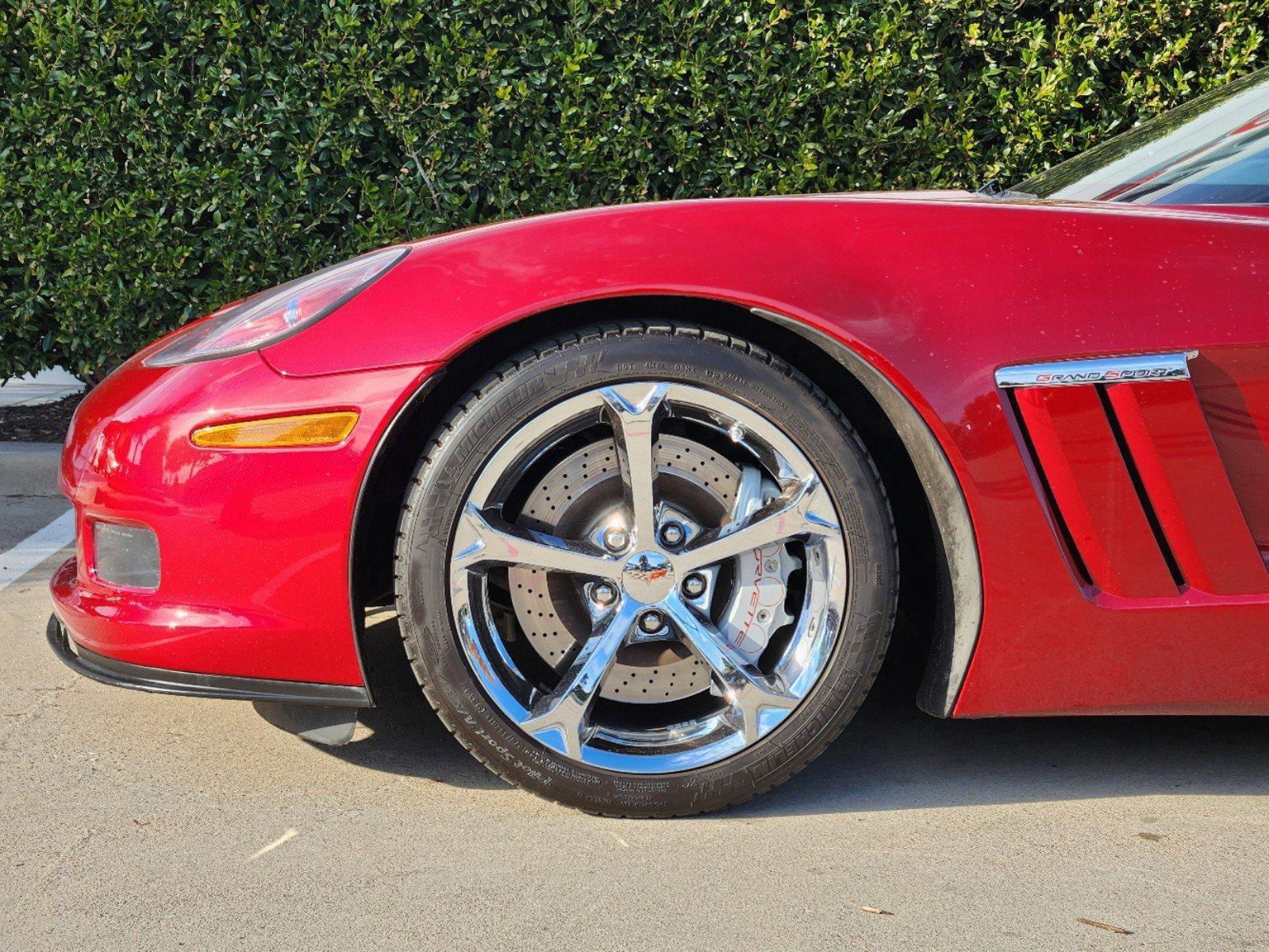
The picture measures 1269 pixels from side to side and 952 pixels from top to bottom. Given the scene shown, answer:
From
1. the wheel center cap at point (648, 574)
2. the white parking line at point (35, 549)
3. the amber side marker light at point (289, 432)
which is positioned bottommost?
Answer: the white parking line at point (35, 549)

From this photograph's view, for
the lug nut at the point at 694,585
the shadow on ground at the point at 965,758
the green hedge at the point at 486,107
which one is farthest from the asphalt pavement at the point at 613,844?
the green hedge at the point at 486,107

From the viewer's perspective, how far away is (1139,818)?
89.9 inches

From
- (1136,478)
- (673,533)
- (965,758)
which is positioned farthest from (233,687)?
(1136,478)

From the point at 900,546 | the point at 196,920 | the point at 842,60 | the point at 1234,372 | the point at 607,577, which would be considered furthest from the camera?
the point at 842,60

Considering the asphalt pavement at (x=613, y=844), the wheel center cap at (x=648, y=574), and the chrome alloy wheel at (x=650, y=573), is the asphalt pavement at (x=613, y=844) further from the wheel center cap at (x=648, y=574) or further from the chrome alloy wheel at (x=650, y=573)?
the wheel center cap at (x=648, y=574)

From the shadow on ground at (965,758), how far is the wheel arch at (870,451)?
0.25 meters

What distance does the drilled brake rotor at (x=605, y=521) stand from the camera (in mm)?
2285

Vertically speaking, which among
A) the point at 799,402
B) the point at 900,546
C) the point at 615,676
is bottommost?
the point at 615,676

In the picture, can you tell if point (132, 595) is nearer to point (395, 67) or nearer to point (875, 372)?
point (875, 372)

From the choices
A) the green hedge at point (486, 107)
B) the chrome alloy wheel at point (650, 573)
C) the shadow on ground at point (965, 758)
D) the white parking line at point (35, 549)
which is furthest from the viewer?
the green hedge at point (486, 107)

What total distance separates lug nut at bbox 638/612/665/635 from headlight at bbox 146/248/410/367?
2.44 ft

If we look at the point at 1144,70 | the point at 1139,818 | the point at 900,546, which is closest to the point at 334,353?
the point at 900,546

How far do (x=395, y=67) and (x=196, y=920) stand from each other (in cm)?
377

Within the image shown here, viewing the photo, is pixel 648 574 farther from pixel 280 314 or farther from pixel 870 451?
pixel 280 314
